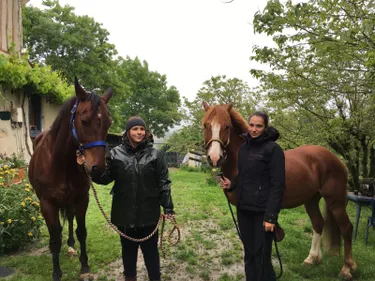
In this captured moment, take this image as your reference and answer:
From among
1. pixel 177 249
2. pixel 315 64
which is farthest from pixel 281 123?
pixel 177 249

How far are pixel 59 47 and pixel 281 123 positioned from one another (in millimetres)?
19335

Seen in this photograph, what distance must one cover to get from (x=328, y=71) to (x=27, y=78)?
757 cm

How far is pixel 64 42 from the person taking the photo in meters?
21.3

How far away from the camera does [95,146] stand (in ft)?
8.41

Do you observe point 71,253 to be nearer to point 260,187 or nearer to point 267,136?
point 260,187

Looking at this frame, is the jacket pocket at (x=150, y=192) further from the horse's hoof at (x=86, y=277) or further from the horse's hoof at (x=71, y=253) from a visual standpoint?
the horse's hoof at (x=71, y=253)

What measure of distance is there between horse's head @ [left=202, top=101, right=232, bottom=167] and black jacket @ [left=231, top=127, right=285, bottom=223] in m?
0.26

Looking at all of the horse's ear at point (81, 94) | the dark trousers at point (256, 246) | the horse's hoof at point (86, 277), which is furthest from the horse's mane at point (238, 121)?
the horse's hoof at point (86, 277)

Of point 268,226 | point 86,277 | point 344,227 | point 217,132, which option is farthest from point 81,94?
point 344,227

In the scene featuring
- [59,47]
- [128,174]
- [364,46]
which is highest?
[59,47]

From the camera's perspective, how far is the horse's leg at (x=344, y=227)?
12.2 ft

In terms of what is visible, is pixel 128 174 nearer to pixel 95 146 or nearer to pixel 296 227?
pixel 95 146

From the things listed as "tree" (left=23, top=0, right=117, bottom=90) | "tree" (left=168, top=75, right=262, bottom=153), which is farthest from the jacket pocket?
"tree" (left=23, top=0, right=117, bottom=90)

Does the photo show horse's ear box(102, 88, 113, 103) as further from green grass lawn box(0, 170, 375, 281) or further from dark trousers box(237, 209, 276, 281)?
green grass lawn box(0, 170, 375, 281)
